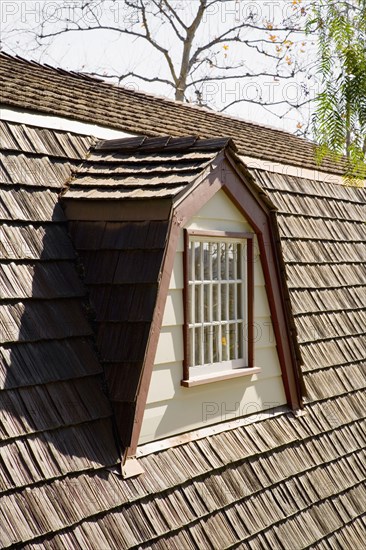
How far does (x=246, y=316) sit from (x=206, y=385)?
0.63 metres

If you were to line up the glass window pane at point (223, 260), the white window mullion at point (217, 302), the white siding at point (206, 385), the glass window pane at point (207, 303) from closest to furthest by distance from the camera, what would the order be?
the white siding at point (206, 385), the white window mullion at point (217, 302), the glass window pane at point (207, 303), the glass window pane at point (223, 260)

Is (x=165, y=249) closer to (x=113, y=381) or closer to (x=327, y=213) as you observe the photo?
(x=113, y=381)

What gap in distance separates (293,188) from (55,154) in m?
2.84

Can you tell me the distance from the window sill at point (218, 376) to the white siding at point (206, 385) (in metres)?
0.06

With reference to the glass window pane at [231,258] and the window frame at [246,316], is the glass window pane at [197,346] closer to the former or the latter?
the window frame at [246,316]

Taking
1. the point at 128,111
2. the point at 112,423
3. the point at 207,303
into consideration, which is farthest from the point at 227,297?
the point at 128,111

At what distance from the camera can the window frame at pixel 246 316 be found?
4789 millimetres

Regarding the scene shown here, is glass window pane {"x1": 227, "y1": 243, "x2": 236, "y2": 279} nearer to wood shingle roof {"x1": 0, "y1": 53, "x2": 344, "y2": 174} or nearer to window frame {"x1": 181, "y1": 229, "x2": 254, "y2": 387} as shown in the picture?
window frame {"x1": 181, "y1": 229, "x2": 254, "y2": 387}

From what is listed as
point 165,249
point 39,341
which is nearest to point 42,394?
point 39,341

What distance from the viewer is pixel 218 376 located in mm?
5062

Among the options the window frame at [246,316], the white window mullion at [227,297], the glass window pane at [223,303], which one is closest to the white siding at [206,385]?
the window frame at [246,316]

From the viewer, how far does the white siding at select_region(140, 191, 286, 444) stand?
4.62m

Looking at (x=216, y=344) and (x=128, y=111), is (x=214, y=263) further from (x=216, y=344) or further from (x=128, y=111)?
(x=128, y=111)

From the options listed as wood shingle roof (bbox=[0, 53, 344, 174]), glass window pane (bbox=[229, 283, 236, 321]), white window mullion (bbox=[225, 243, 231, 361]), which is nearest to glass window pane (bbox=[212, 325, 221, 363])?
white window mullion (bbox=[225, 243, 231, 361])
